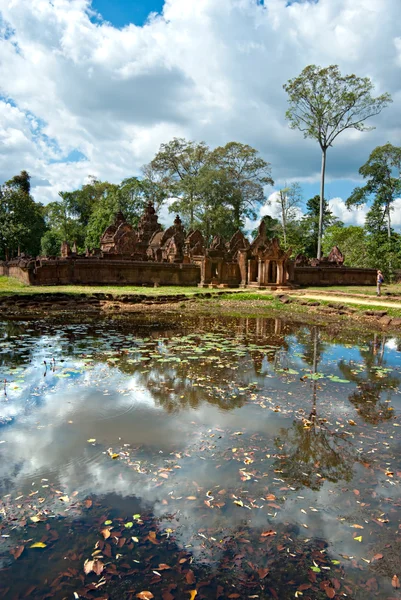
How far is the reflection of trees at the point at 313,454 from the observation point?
406 cm

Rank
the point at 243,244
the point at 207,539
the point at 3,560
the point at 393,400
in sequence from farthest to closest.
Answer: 1. the point at 243,244
2. the point at 393,400
3. the point at 207,539
4. the point at 3,560

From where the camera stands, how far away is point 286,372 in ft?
26.2

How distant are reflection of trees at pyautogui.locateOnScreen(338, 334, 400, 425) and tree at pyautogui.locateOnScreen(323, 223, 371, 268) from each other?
28.9 meters

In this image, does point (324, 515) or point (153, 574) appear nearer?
point (153, 574)

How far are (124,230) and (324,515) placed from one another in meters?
38.1

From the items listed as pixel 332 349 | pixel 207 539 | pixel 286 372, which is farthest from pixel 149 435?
pixel 332 349

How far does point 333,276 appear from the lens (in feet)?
108

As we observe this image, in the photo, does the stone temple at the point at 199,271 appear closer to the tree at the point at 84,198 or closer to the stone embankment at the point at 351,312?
the stone embankment at the point at 351,312

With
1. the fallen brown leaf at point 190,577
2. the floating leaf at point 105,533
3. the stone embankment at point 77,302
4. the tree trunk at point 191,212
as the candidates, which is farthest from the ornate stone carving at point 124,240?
the fallen brown leaf at point 190,577

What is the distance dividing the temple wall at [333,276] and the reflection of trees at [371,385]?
70.1ft

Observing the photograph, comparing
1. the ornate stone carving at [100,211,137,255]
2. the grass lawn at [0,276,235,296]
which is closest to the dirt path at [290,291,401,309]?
the grass lawn at [0,276,235,296]

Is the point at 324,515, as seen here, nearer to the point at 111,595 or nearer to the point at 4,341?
the point at 111,595

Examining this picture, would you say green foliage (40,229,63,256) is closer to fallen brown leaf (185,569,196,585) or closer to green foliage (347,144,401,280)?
green foliage (347,144,401,280)

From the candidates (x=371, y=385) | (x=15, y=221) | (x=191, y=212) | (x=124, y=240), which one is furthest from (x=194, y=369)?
(x=15, y=221)
